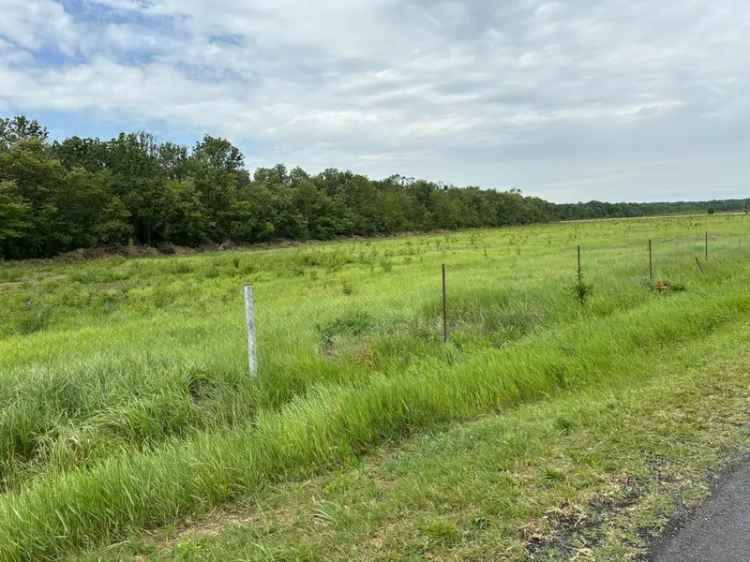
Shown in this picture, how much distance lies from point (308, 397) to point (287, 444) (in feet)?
4.69

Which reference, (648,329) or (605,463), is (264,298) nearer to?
(648,329)

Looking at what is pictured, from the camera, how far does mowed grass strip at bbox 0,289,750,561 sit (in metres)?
4.07

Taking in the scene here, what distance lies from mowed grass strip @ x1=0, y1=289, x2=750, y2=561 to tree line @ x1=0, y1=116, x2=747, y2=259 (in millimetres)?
47971

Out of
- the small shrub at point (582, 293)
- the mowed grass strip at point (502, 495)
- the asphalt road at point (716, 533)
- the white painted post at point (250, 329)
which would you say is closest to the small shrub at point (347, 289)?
the small shrub at point (582, 293)

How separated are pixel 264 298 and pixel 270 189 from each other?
6623 centimetres

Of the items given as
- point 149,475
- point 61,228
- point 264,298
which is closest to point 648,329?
point 149,475

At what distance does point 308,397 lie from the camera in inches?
250

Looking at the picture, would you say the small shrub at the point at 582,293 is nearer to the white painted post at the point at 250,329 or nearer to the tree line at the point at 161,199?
the white painted post at the point at 250,329

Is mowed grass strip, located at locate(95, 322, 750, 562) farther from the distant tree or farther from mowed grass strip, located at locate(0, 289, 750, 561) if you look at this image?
the distant tree

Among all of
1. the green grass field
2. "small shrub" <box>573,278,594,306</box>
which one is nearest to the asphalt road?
the green grass field

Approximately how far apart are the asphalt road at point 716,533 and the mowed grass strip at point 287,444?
8.47 ft

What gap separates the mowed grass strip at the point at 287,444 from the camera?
13.3ft

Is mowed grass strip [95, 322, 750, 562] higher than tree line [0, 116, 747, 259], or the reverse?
tree line [0, 116, 747, 259]

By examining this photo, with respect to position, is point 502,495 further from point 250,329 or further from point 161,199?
point 161,199
